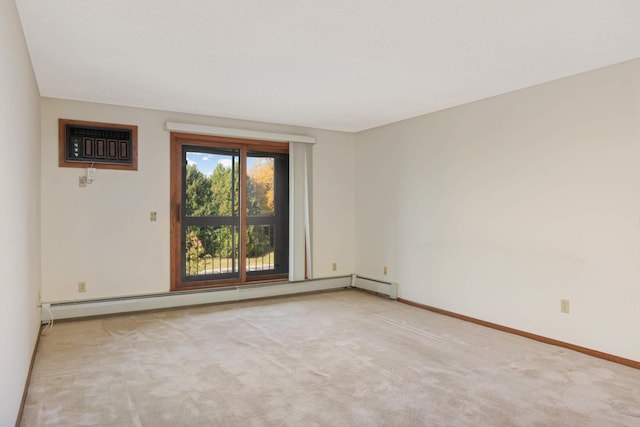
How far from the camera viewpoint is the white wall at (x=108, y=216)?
4211 mm

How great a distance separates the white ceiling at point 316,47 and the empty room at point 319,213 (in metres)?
0.02

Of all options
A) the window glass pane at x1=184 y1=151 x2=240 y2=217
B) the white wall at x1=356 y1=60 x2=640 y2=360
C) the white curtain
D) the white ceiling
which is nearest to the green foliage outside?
the window glass pane at x1=184 y1=151 x2=240 y2=217

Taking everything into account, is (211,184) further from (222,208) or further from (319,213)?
(319,213)

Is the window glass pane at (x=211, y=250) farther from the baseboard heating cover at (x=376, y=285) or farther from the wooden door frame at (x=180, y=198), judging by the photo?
the baseboard heating cover at (x=376, y=285)

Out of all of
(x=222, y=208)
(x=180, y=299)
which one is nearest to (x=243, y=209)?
(x=222, y=208)

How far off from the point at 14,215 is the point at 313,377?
2.08 meters

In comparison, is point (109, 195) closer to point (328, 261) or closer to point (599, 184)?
point (328, 261)

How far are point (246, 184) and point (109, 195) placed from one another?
1.65 metres

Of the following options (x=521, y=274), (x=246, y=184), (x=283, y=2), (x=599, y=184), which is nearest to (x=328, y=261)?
(x=246, y=184)

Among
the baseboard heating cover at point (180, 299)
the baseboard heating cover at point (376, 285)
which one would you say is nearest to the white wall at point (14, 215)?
the baseboard heating cover at point (180, 299)

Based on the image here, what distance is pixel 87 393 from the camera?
2607mm

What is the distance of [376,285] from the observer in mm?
5617

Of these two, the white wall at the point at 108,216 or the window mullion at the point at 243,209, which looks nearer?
the white wall at the point at 108,216

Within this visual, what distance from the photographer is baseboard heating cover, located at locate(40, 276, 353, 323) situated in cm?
423
